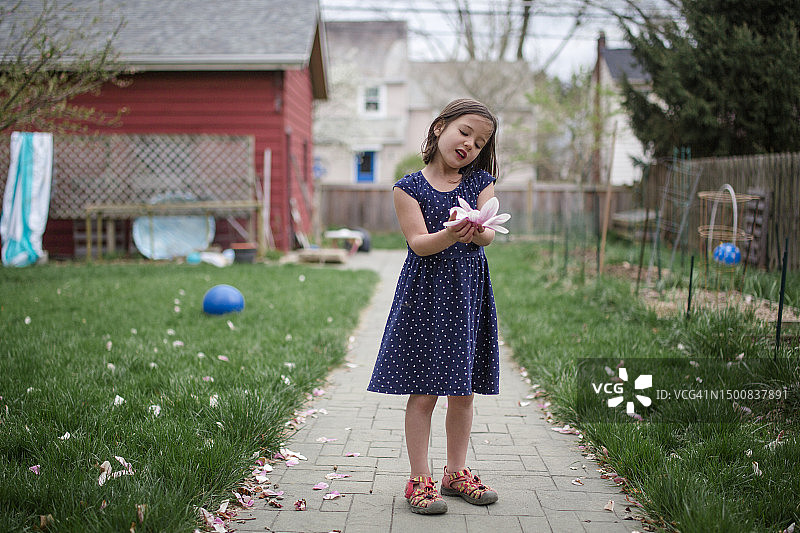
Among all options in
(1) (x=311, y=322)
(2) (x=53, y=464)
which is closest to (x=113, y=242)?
(1) (x=311, y=322)

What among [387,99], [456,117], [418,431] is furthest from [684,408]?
[387,99]

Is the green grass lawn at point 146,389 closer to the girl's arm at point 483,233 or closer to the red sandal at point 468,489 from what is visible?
the red sandal at point 468,489

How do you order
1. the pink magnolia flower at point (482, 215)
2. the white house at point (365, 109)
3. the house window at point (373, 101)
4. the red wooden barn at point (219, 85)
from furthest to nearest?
the house window at point (373, 101) < the white house at point (365, 109) < the red wooden barn at point (219, 85) < the pink magnolia flower at point (482, 215)

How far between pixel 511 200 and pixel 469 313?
15.3 metres

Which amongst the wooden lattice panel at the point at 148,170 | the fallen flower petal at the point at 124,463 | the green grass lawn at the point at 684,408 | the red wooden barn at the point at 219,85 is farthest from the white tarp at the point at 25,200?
the fallen flower petal at the point at 124,463

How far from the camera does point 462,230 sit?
7.55ft

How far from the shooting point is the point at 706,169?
9.91m

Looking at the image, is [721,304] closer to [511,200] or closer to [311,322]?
[311,322]

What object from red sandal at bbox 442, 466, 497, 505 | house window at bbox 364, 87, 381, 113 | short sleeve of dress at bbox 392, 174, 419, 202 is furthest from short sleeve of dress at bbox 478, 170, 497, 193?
house window at bbox 364, 87, 381, 113

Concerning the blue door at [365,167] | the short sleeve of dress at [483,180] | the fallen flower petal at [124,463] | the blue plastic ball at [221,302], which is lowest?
the fallen flower petal at [124,463]

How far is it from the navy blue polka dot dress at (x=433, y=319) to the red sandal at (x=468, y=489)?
383 millimetres

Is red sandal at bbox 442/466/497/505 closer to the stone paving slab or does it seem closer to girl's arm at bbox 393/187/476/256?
the stone paving slab

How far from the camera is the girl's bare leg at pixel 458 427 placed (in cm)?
265

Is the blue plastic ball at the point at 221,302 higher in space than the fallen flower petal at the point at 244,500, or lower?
higher
